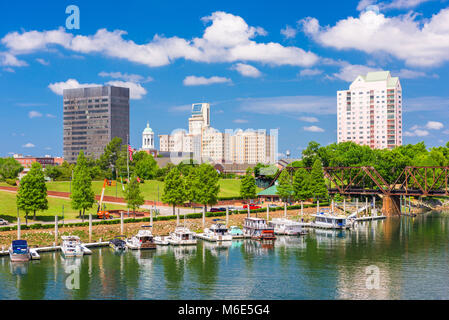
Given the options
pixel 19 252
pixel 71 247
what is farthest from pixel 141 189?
pixel 19 252

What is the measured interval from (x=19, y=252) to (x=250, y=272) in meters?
32.2

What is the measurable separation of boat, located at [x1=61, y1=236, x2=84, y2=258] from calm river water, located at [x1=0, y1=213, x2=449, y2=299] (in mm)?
1354

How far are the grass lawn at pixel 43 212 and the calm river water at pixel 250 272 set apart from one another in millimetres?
21205

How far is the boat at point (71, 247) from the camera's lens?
72.2 m

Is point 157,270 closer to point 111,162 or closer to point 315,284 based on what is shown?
point 315,284

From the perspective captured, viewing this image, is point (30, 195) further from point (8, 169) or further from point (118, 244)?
point (8, 169)

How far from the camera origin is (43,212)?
324ft

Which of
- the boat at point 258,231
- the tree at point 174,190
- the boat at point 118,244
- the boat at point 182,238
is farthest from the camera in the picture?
the tree at point 174,190

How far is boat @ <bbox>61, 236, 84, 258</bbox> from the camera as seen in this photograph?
237 ft

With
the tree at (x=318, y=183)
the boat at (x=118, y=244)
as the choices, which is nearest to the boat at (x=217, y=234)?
the boat at (x=118, y=244)

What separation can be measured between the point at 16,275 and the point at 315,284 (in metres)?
36.4

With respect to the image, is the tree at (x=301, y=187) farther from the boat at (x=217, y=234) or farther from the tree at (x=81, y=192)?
the tree at (x=81, y=192)
